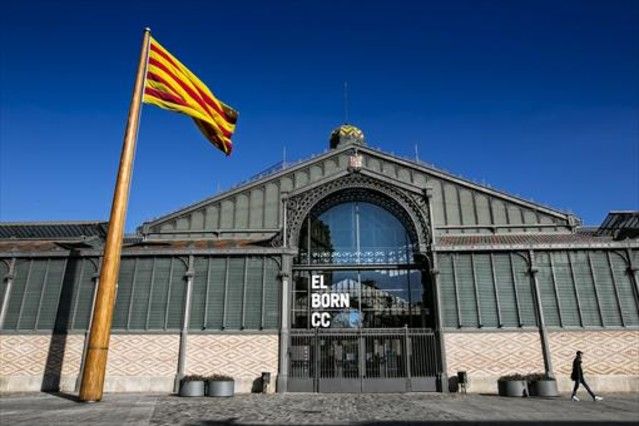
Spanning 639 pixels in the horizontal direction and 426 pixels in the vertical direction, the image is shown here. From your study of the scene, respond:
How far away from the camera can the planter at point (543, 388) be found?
18.3 m

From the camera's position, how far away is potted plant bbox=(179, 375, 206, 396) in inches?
734

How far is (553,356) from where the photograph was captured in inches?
814

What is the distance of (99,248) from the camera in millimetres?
23922

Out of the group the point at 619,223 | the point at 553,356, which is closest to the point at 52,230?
the point at 553,356

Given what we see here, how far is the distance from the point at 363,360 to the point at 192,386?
8023 mm

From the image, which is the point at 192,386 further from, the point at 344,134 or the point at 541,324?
the point at 344,134

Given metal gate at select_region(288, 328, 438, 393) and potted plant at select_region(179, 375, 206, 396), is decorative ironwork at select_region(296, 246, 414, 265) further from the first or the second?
potted plant at select_region(179, 375, 206, 396)

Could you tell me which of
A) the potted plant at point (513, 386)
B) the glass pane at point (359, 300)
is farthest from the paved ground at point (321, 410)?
the glass pane at point (359, 300)

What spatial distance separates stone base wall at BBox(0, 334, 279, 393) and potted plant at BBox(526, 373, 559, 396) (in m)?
11.3

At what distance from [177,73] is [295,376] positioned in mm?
14886

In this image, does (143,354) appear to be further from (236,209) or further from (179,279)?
(236,209)

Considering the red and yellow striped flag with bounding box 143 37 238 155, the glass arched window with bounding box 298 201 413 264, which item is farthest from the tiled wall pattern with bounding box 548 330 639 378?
the red and yellow striped flag with bounding box 143 37 238 155

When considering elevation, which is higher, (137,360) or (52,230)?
(52,230)

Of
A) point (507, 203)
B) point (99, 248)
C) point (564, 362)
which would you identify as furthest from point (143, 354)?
point (507, 203)
